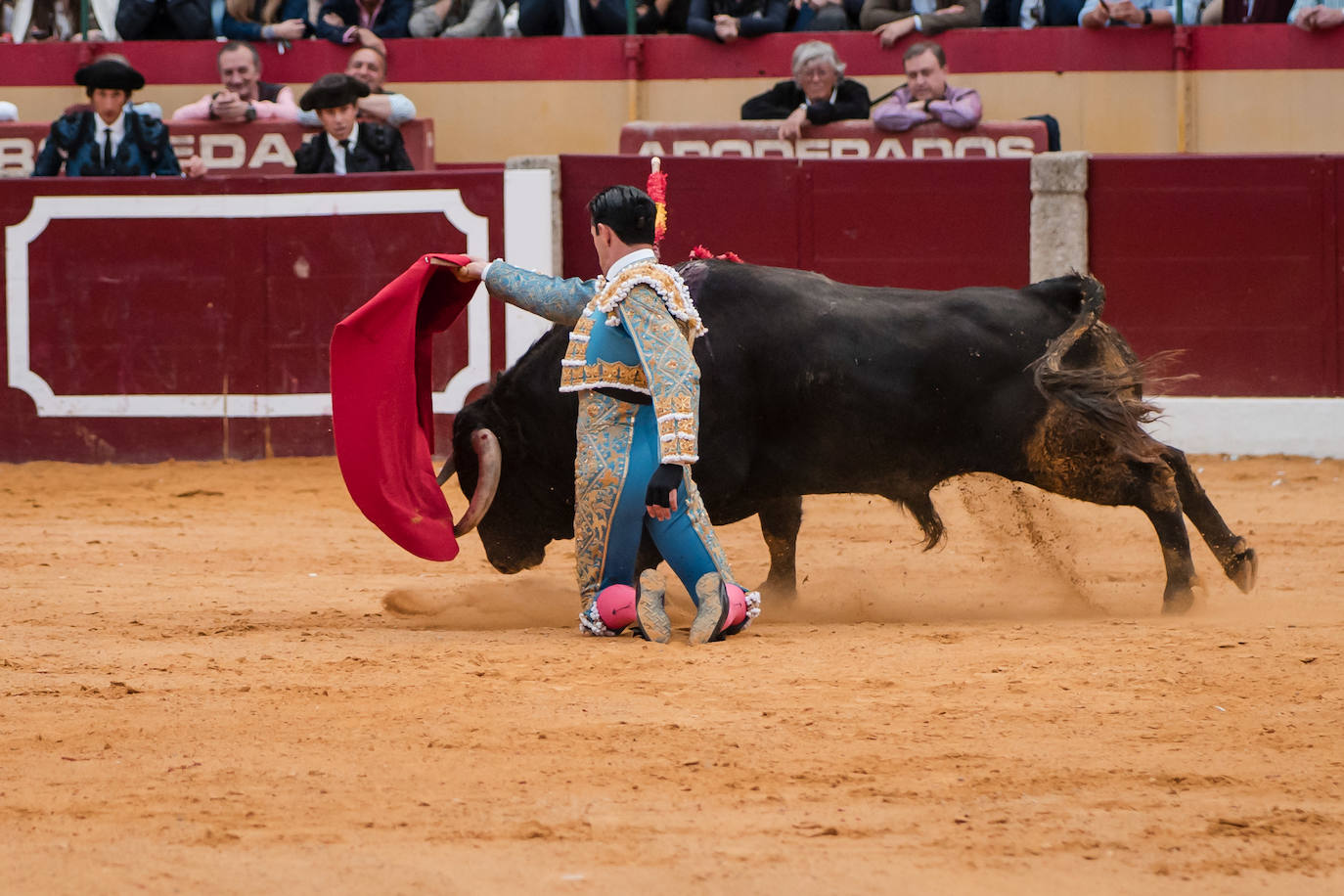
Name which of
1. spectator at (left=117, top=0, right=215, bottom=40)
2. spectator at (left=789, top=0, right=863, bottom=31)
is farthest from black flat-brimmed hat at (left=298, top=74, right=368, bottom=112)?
spectator at (left=789, top=0, right=863, bottom=31)

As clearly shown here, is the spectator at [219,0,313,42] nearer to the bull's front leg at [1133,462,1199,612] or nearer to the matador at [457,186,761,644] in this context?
the matador at [457,186,761,644]

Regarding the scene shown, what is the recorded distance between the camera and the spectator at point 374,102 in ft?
28.1

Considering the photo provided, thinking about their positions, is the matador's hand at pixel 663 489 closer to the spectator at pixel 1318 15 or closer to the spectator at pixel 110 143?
the spectator at pixel 110 143

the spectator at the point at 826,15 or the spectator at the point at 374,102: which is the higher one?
the spectator at the point at 826,15

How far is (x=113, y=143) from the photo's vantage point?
26.4ft

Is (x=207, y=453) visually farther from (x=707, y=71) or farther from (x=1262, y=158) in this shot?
(x=1262, y=158)

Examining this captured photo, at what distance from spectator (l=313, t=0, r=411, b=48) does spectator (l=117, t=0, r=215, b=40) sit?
60cm

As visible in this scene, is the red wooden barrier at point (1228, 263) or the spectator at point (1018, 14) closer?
the red wooden barrier at point (1228, 263)

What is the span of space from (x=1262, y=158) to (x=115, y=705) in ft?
19.6

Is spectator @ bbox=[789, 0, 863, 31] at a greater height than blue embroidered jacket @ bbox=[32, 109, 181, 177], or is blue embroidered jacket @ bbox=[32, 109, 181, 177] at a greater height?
spectator @ bbox=[789, 0, 863, 31]

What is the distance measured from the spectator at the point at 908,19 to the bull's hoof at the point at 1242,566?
16.6ft

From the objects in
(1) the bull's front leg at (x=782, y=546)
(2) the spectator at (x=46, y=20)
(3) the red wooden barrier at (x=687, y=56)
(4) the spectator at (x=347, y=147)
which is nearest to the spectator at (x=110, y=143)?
(4) the spectator at (x=347, y=147)

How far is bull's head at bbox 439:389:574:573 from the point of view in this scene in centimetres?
445

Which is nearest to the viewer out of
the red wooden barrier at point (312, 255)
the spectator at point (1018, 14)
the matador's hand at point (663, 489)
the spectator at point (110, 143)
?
the matador's hand at point (663, 489)
